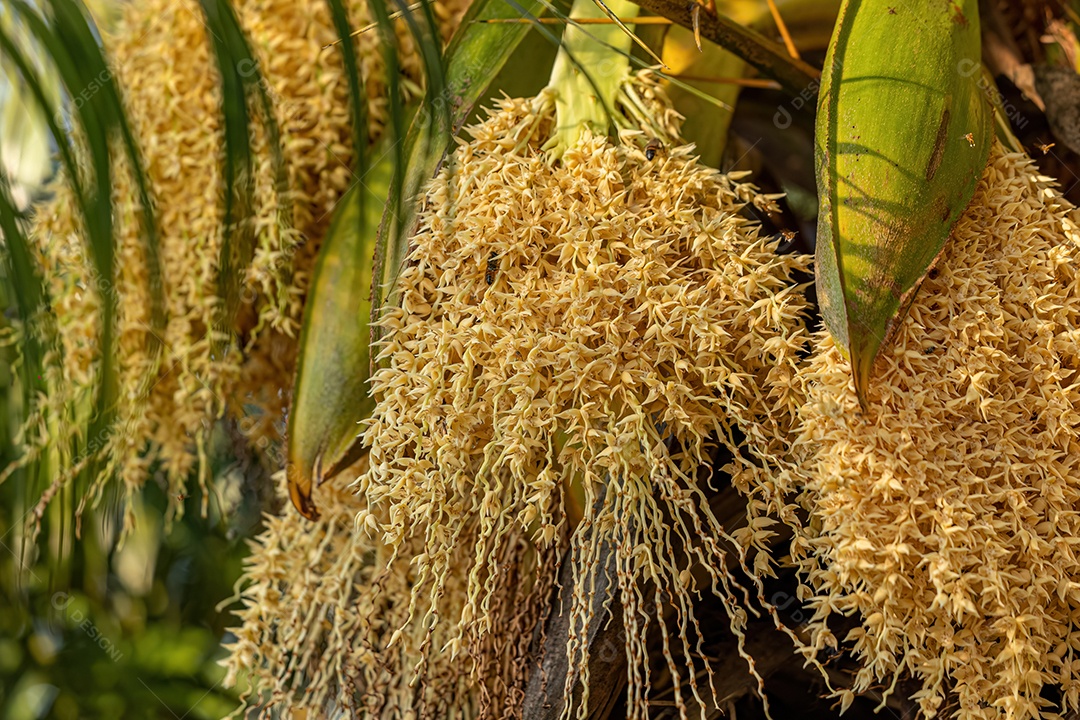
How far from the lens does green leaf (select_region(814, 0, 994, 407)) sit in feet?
2.48

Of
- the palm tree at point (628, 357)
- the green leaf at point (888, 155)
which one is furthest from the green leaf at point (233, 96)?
the green leaf at point (888, 155)

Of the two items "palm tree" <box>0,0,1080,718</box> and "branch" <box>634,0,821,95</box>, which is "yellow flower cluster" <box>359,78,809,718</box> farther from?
"branch" <box>634,0,821,95</box>

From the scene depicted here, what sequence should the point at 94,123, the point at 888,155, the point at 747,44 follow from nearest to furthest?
1. the point at 94,123
2. the point at 888,155
3. the point at 747,44

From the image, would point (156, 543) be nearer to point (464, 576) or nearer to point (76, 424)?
point (76, 424)

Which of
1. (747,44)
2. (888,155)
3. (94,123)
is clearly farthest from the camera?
(747,44)

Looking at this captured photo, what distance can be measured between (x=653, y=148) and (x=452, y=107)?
0.24 metres

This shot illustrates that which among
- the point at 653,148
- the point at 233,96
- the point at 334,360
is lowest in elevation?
the point at 334,360

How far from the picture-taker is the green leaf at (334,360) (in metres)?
1.01

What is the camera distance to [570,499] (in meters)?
0.88

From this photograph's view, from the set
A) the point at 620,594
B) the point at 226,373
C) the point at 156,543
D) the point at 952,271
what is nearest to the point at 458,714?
the point at 620,594

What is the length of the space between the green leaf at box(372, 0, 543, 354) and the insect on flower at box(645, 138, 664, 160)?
168 millimetres

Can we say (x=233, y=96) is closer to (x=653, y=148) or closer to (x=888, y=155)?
(x=653, y=148)

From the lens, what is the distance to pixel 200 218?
1173 millimetres

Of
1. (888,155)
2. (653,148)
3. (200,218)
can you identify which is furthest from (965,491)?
(200,218)
